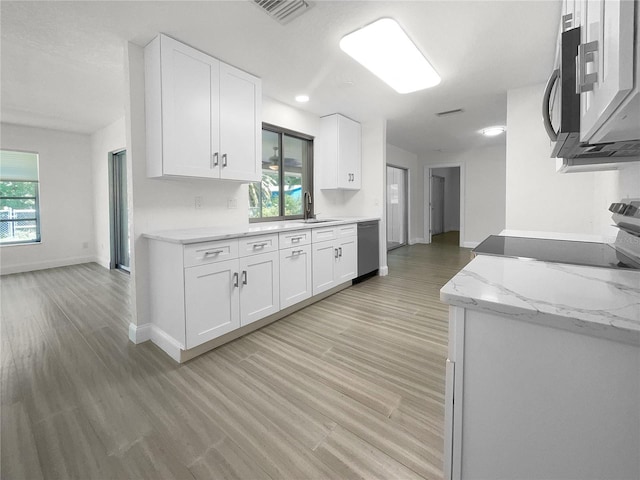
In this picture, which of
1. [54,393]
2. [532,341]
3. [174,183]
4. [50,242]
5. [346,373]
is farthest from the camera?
[50,242]

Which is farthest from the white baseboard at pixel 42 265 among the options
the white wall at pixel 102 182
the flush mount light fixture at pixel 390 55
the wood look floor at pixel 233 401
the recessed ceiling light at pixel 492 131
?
the recessed ceiling light at pixel 492 131

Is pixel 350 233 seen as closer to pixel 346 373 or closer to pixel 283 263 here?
pixel 283 263

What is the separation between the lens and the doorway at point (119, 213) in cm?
502

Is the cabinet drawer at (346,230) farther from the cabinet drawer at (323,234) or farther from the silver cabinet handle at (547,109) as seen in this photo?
the silver cabinet handle at (547,109)

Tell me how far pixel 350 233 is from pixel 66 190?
5.38 metres

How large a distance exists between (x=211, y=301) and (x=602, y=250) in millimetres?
2387

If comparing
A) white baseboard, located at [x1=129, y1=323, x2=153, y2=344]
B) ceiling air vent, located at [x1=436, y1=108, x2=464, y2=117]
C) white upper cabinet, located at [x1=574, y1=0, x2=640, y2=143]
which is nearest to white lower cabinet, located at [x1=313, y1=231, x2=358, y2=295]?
white baseboard, located at [x1=129, y1=323, x2=153, y2=344]

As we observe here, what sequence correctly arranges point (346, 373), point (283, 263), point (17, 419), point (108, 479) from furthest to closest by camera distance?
1. point (283, 263)
2. point (346, 373)
3. point (17, 419)
4. point (108, 479)

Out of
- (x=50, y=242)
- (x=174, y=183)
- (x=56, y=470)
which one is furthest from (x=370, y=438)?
(x=50, y=242)

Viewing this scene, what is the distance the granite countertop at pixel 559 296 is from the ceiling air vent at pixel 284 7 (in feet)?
6.46

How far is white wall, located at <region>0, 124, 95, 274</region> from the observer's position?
4.84 metres

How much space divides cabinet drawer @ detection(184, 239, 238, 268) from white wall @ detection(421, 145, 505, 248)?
21.6 ft

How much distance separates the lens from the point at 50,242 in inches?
206

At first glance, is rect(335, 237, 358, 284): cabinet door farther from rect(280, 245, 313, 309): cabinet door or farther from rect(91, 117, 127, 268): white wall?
rect(91, 117, 127, 268): white wall
